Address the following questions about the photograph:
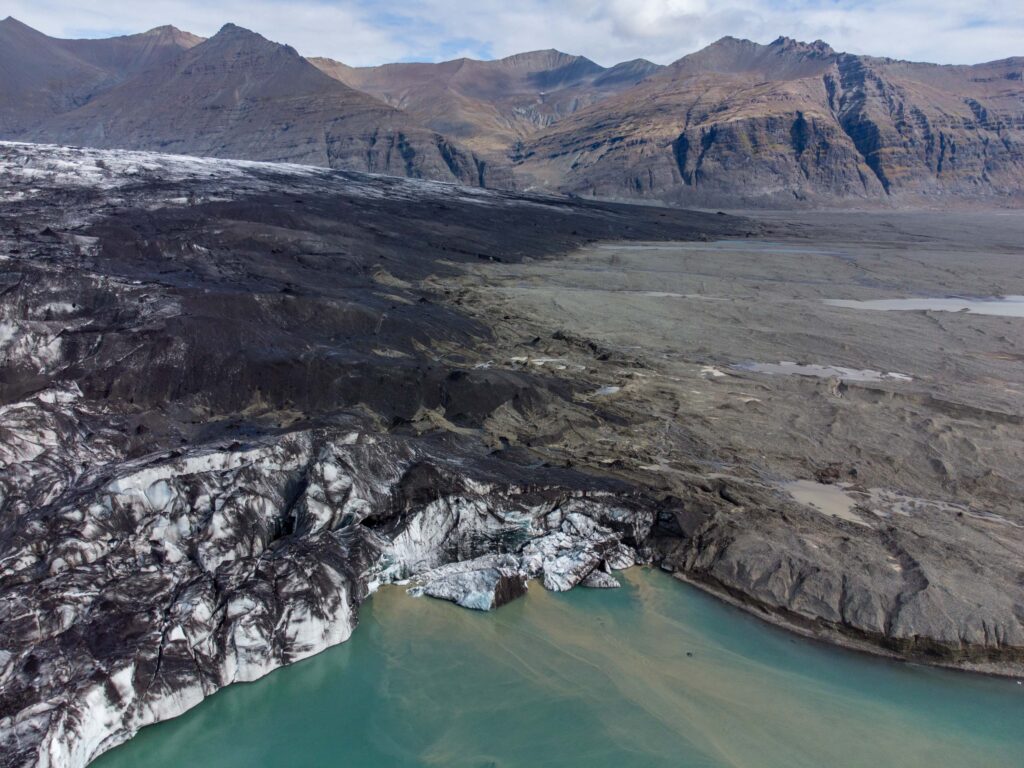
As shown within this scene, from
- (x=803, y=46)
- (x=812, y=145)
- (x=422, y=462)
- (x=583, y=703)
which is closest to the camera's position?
(x=583, y=703)

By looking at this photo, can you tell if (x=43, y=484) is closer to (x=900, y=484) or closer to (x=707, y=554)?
(x=707, y=554)

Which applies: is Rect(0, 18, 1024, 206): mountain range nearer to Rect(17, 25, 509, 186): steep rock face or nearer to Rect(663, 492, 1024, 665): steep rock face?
Answer: Rect(17, 25, 509, 186): steep rock face

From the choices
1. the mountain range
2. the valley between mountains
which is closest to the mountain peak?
the mountain range

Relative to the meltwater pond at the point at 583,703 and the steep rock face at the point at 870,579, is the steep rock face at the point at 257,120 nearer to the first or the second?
the steep rock face at the point at 870,579

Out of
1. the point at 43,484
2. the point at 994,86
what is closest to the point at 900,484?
the point at 43,484

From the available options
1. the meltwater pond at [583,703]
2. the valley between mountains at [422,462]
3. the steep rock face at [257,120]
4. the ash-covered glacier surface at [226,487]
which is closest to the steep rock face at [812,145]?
the steep rock face at [257,120]

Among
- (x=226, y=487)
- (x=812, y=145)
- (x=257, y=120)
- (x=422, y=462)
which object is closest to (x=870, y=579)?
(x=422, y=462)

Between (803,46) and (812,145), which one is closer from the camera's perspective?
(812,145)

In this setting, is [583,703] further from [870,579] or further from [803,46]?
[803,46]
